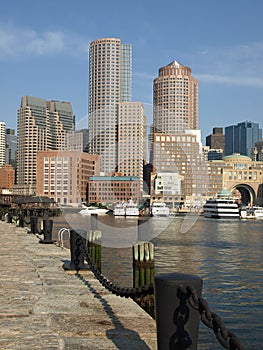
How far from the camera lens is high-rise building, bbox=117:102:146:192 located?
25814mm

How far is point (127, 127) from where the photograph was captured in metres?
26.7

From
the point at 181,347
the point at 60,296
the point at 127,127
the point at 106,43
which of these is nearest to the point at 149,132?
the point at 127,127

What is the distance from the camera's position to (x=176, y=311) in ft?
19.7

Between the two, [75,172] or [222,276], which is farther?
[75,172]

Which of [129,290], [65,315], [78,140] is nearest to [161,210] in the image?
[78,140]

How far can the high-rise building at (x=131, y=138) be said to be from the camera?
2581cm

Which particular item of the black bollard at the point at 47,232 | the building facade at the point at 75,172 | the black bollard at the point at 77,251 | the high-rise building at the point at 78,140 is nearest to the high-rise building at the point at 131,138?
the building facade at the point at 75,172

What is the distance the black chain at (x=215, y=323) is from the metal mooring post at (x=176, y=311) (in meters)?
0.16

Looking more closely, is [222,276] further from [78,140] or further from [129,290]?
[129,290]

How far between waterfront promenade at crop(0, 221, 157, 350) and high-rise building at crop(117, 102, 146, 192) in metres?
11.4

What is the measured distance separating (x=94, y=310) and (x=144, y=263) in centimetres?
693

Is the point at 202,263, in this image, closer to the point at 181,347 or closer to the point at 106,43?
the point at 181,347

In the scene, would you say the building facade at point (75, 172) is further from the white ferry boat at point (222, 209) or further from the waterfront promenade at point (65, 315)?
the white ferry boat at point (222, 209)

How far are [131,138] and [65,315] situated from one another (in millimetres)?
19317
